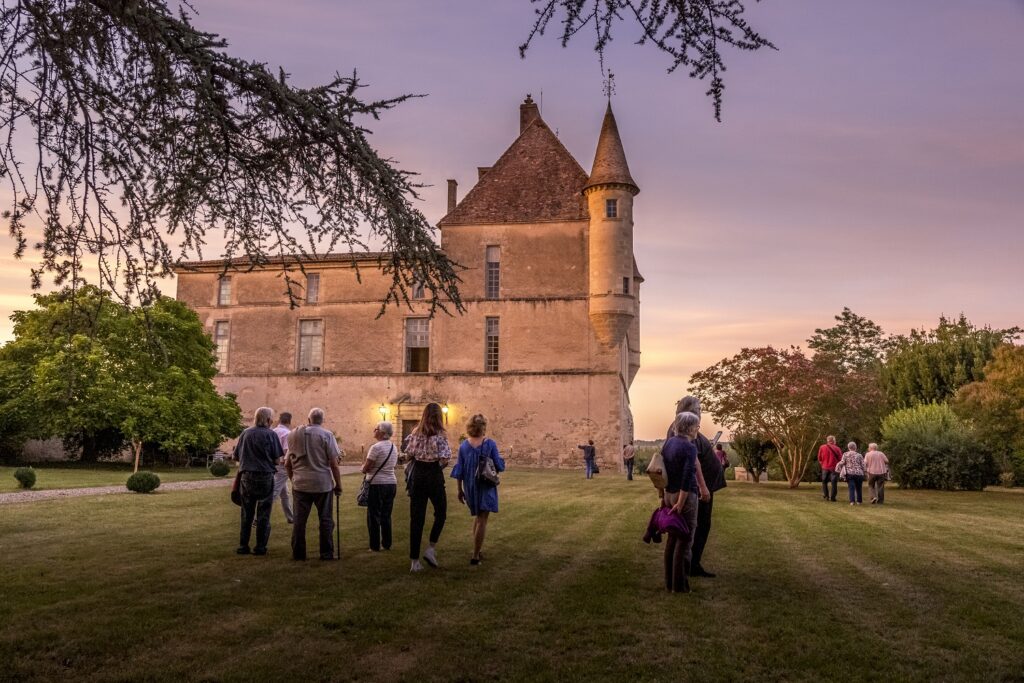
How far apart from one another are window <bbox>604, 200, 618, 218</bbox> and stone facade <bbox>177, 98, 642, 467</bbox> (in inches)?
5.9

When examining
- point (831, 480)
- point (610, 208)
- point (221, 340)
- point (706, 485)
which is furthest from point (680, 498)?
point (221, 340)

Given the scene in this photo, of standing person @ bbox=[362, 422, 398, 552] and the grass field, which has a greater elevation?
standing person @ bbox=[362, 422, 398, 552]

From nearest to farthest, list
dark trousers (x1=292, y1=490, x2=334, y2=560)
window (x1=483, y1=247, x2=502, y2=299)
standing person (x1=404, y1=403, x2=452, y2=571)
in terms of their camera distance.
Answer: standing person (x1=404, y1=403, x2=452, y2=571)
dark trousers (x1=292, y1=490, x2=334, y2=560)
window (x1=483, y1=247, x2=502, y2=299)

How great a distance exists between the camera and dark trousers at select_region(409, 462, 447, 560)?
853 centimetres

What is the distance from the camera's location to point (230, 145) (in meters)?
7.41

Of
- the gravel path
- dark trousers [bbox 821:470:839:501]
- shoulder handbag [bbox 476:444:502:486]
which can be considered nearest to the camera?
shoulder handbag [bbox 476:444:502:486]

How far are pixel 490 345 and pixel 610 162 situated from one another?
10652mm

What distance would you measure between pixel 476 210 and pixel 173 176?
3256cm

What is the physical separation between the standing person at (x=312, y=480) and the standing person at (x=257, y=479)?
0.41 metres

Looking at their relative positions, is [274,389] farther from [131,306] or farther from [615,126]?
[131,306]

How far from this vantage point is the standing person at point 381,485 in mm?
9731

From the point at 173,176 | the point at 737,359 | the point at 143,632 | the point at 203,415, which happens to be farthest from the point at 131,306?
the point at 203,415

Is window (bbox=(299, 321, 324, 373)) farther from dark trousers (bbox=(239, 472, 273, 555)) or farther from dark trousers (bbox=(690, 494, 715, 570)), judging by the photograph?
dark trousers (bbox=(690, 494, 715, 570))

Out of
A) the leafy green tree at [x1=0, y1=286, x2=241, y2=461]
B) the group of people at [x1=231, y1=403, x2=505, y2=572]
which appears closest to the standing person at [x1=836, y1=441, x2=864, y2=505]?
the group of people at [x1=231, y1=403, x2=505, y2=572]
